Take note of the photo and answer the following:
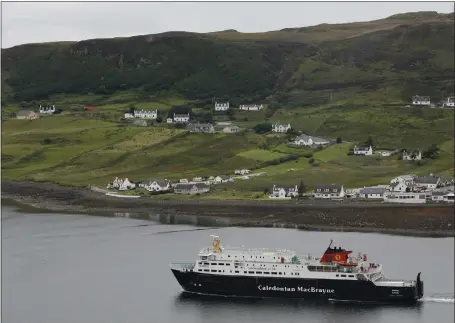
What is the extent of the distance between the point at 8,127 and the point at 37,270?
269 ft

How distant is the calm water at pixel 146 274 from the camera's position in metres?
45.4

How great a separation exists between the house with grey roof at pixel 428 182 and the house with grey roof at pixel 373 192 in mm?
3801

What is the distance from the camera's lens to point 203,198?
85.1 metres

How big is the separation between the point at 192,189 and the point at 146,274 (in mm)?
35843

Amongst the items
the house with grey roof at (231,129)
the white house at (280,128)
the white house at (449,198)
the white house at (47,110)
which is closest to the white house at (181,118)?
the house with grey roof at (231,129)

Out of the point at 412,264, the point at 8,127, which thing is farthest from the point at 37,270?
the point at 8,127

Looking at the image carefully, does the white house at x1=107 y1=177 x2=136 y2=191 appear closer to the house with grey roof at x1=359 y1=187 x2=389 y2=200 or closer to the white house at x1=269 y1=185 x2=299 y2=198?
the white house at x1=269 y1=185 x2=299 y2=198

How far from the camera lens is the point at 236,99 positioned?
153m

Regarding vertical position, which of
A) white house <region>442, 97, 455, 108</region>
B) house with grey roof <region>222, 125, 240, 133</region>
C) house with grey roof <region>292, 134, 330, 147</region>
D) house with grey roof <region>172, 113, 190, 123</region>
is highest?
white house <region>442, 97, 455, 108</region>

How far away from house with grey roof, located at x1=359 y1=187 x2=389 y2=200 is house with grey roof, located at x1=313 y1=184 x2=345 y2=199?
1.79 m

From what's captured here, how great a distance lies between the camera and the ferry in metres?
47.9

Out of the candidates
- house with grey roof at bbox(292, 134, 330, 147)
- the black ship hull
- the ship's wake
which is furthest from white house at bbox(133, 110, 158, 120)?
the ship's wake

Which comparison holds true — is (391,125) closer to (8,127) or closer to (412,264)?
(8,127)

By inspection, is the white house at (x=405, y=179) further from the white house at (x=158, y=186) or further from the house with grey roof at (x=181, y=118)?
the house with grey roof at (x=181, y=118)
